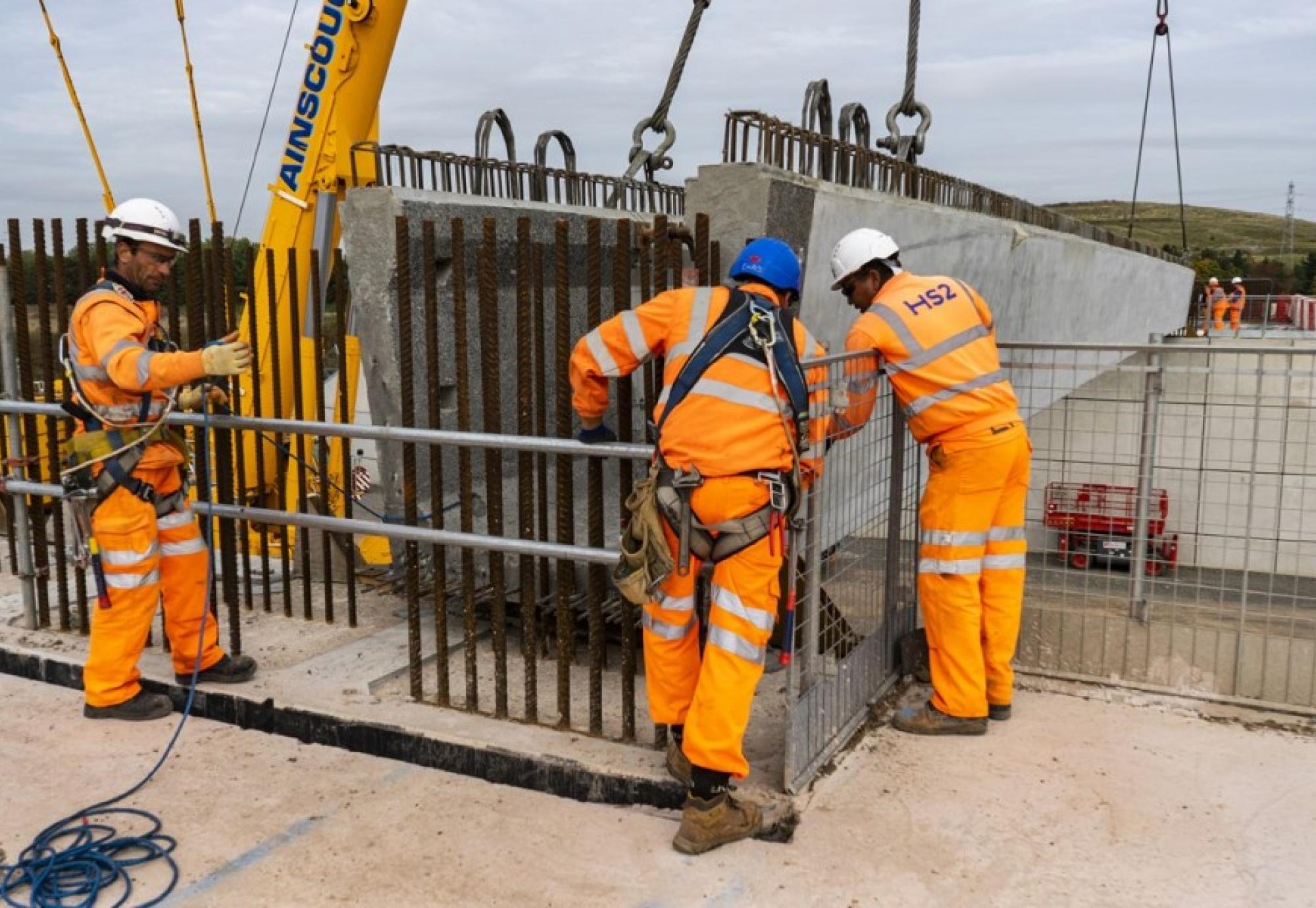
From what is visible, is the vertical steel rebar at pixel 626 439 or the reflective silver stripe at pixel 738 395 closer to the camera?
the reflective silver stripe at pixel 738 395

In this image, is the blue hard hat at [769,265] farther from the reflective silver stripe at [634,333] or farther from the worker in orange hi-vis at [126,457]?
the worker in orange hi-vis at [126,457]

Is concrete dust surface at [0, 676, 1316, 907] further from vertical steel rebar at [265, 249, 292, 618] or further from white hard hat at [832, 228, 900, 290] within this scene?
white hard hat at [832, 228, 900, 290]

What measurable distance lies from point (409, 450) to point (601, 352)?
1267 millimetres

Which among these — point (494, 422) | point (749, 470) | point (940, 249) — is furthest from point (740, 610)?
point (940, 249)

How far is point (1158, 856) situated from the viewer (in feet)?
11.6

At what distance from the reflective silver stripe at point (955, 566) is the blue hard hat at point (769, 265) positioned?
1442 mm

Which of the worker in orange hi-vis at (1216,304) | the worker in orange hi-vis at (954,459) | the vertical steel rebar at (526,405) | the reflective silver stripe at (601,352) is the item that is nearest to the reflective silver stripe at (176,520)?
the vertical steel rebar at (526,405)

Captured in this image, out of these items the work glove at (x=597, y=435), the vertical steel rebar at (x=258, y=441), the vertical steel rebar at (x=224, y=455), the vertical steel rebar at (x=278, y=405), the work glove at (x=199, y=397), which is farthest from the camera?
the vertical steel rebar at (x=258, y=441)

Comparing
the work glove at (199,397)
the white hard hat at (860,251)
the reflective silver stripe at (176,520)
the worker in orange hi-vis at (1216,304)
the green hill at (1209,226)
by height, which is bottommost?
the reflective silver stripe at (176,520)

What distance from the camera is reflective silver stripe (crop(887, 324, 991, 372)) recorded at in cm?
435

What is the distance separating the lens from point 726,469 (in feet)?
11.6

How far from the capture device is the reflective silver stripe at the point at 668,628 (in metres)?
3.77

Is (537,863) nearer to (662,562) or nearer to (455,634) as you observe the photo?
(662,562)

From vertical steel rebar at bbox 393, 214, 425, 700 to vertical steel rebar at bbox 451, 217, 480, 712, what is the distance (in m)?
0.20
